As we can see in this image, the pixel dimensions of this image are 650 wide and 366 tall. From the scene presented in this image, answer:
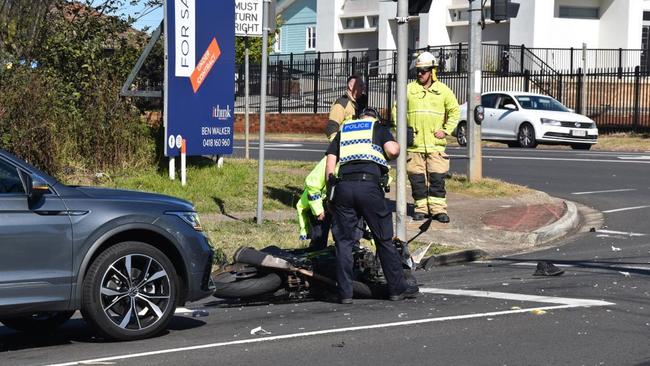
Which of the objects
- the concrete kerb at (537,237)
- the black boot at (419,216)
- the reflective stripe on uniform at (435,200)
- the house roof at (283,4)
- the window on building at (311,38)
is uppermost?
the house roof at (283,4)

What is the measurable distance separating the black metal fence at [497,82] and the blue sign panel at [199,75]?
18628 mm

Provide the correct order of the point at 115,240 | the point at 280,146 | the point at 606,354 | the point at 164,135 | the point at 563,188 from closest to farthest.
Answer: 1. the point at 606,354
2. the point at 115,240
3. the point at 164,135
4. the point at 563,188
5. the point at 280,146

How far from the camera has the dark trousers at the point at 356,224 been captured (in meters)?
9.12

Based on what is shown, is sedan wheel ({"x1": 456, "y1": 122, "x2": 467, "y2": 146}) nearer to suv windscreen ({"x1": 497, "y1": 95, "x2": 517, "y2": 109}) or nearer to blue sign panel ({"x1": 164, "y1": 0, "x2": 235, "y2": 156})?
suv windscreen ({"x1": 497, "y1": 95, "x2": 517, "y2": 109})

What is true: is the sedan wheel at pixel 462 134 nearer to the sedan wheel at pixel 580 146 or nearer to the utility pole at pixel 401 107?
the sedan wheel at pixel 580 146

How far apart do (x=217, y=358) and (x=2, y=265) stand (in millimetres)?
1538

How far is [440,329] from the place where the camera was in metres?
8.09

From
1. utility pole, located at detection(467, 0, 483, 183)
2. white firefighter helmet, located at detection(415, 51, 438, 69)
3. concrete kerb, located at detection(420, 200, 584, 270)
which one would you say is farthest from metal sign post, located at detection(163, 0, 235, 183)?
concrete kerb, located at detection(420, 200, 584, 270)

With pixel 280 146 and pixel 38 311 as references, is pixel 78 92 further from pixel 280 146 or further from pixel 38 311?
pixel 280 146

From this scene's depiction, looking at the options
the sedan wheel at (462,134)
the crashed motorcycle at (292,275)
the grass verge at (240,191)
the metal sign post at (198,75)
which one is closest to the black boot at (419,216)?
the grass verge at (240,191)

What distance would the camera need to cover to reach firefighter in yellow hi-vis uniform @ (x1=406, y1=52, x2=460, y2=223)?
13.4m

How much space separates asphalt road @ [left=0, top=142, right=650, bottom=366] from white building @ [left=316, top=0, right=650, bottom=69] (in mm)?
29614

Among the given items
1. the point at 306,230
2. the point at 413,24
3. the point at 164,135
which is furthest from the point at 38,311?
the point at 413,24

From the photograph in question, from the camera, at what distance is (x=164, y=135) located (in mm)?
16031
